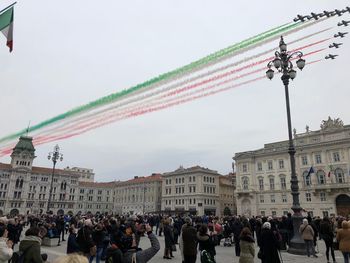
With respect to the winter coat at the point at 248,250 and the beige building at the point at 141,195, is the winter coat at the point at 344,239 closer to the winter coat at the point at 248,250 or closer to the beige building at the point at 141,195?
the winter coat at the point at 248,250

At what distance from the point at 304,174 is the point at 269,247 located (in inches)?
2051

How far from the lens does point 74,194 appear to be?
101812 mm

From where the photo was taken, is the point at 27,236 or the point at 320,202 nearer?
the point at 27,236

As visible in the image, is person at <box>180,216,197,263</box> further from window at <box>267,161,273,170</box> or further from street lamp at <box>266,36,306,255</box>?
window at <box>267,161,273,170</box>

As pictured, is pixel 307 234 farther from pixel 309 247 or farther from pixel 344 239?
pixel 344 239

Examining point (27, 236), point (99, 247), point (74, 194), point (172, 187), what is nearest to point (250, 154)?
point (172, 187)

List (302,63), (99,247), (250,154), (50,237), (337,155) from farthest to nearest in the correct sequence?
(250,154), (337,155), (50,237), (302,63), (99,247)

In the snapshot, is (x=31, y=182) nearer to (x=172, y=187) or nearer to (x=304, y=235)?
(x=172, y=187)

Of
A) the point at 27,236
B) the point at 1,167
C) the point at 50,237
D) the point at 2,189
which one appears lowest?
the point at 50,237

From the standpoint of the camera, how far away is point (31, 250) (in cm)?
562

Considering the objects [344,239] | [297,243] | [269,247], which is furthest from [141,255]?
[297,243]

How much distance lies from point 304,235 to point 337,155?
45.4 m

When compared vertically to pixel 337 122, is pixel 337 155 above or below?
below

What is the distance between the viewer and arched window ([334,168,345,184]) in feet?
165
